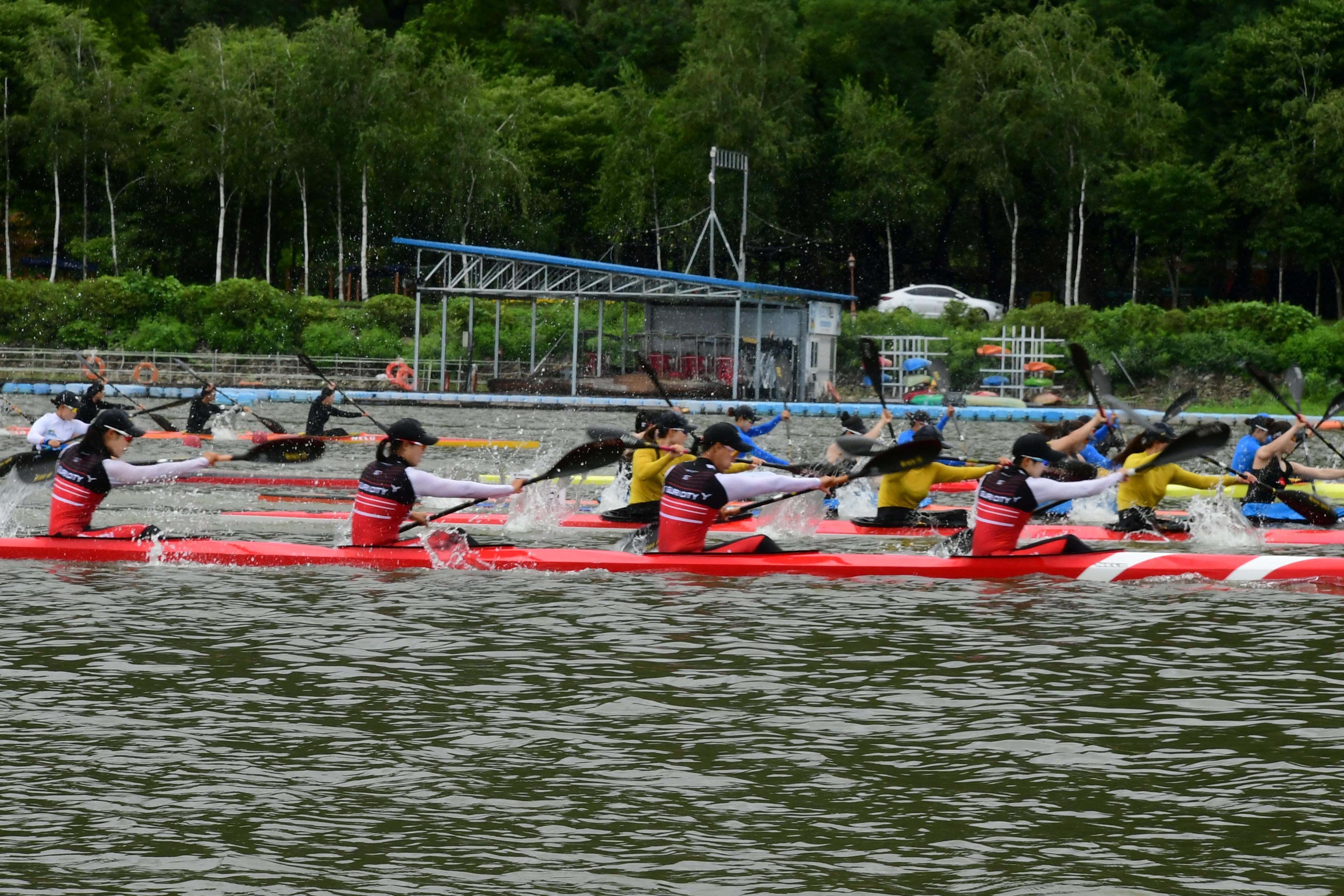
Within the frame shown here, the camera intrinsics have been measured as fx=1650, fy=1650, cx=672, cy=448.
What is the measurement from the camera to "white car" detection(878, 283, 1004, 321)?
51.9 m

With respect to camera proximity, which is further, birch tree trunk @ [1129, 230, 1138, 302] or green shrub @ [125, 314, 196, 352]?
birch tree trunk @ [1129, 230, 1138, 302]

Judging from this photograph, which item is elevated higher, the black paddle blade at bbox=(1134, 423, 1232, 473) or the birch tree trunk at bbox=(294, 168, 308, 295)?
the birch tree trunk at bbox=(294, 168, 308, 295)

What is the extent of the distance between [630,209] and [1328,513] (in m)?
44.8

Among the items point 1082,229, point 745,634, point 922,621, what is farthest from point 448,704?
point 1082,229

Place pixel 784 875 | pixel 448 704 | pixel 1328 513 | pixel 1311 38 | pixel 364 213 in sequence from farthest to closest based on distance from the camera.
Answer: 1. pixel 364 213
2. pixel 1311 38
3. pixel 1328 513
4. pixel 448 704
5. pixel 784 875

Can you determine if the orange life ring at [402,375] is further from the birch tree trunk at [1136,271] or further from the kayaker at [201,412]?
the birch tree trunk at [1136,271]

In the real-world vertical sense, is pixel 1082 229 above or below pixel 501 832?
above

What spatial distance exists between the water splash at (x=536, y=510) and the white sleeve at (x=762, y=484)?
4.29 m

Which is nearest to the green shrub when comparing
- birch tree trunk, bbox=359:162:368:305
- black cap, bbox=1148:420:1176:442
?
birch tree trunk, bbox=359:162:368:305

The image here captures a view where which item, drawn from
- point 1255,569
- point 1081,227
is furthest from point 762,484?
point 1081,227

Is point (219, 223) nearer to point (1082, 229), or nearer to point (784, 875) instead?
point (1082, 229)

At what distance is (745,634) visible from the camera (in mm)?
11820

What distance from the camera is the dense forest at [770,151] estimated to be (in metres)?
53.5

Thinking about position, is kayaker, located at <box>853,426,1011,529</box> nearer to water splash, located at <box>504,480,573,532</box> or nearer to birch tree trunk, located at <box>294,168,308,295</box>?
water splash, located at <box>504,480,573,532</box>
